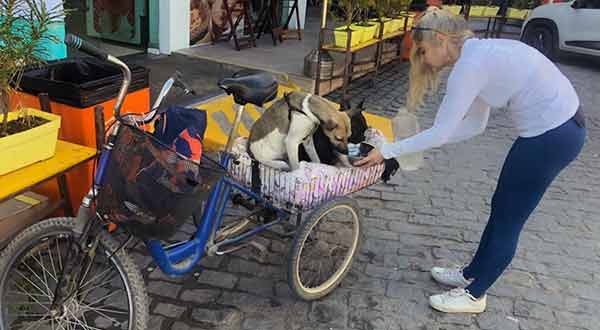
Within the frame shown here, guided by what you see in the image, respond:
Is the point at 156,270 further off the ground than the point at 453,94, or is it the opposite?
the point at 453,94

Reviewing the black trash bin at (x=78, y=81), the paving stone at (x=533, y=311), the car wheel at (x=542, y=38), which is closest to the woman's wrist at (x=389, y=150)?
the paving stone at (x=533, y=311)

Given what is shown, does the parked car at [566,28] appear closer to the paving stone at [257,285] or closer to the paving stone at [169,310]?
the paving stone at [257,285]

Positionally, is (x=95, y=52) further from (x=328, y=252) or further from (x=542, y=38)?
(x=542, y=38)

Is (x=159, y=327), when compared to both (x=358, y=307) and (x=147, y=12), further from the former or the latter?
(x=147, y=12)

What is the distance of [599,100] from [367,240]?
6.16 metres

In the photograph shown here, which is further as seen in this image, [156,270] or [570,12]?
[570,12]

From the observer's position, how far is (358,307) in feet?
9.70

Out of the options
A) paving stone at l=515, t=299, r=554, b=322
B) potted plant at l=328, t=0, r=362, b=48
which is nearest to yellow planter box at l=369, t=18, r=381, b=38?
potted plant at l=328, t=0, r=362, b=48

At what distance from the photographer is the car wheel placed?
11017 millimetres

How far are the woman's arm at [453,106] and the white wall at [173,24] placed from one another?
17.3 feet

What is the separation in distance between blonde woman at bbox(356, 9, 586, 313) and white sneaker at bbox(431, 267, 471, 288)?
20.4 inches

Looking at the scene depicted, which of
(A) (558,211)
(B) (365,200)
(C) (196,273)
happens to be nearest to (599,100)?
(A) (558,211)

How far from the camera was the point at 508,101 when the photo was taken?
244 cm

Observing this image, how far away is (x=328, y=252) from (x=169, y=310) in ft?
3.16
